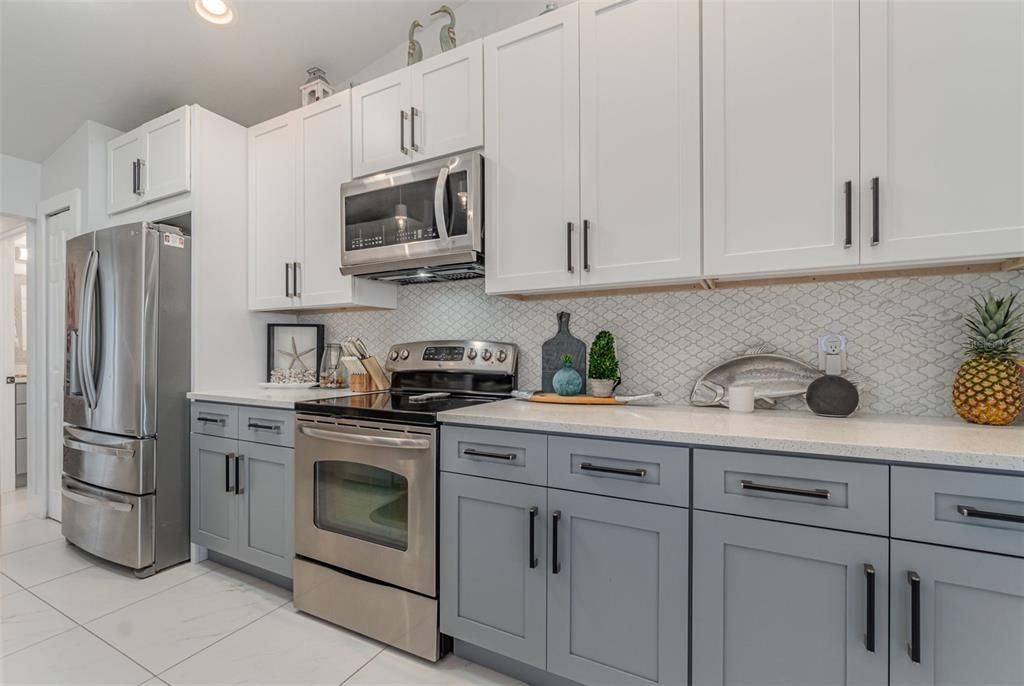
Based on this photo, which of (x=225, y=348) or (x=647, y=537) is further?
(x=225, y=348)

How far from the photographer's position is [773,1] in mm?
1474

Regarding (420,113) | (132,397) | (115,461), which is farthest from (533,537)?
(115,461)

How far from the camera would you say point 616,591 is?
1.39m

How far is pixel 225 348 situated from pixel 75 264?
101 cm

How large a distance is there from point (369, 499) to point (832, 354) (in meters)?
1.84

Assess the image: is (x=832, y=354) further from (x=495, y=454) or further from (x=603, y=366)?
(x=495, y=454)

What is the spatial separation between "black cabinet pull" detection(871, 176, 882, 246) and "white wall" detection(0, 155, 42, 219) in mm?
4953

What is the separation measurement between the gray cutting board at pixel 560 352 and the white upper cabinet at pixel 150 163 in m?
2.22

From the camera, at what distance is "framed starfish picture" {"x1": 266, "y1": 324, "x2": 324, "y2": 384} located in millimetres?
2936

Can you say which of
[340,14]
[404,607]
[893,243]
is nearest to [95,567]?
[404,607]

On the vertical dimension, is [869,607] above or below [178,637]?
above

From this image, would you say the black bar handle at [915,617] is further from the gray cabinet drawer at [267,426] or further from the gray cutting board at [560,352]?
the gray cabinet drawer at [267,426]

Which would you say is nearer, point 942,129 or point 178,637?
point 942,129

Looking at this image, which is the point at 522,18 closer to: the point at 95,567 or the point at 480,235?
the point at 480,235
